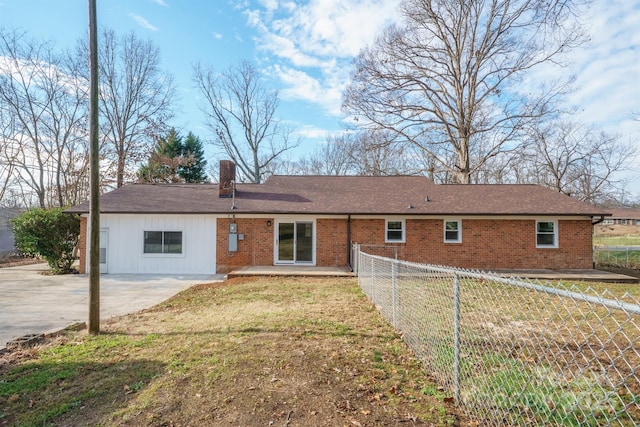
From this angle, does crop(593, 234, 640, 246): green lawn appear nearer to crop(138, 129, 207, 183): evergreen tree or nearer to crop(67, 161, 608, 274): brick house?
crop(67, 161, 608, 274): brick house

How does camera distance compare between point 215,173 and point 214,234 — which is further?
point 215,173

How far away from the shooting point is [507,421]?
300 cm

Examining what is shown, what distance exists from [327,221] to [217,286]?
542 centimetres

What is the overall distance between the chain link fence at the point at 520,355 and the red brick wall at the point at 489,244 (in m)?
6.28

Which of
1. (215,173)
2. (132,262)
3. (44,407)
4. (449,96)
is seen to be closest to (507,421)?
(44,407)

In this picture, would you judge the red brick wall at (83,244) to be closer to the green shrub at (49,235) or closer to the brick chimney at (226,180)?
the green shrub at (49,235)

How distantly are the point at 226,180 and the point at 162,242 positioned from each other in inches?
154

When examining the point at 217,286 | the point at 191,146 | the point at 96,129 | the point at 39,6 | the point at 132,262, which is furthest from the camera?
the point at 191,146

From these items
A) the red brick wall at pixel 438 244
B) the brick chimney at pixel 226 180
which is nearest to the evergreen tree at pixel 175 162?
the brick chimney at pixel 226 180

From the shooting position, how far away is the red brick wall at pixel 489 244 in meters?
14.0

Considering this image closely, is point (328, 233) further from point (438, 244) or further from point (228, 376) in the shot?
point (228, 376)

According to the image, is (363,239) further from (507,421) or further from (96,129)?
(507,421)

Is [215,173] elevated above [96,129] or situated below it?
above

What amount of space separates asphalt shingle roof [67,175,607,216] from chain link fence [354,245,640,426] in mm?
6708
